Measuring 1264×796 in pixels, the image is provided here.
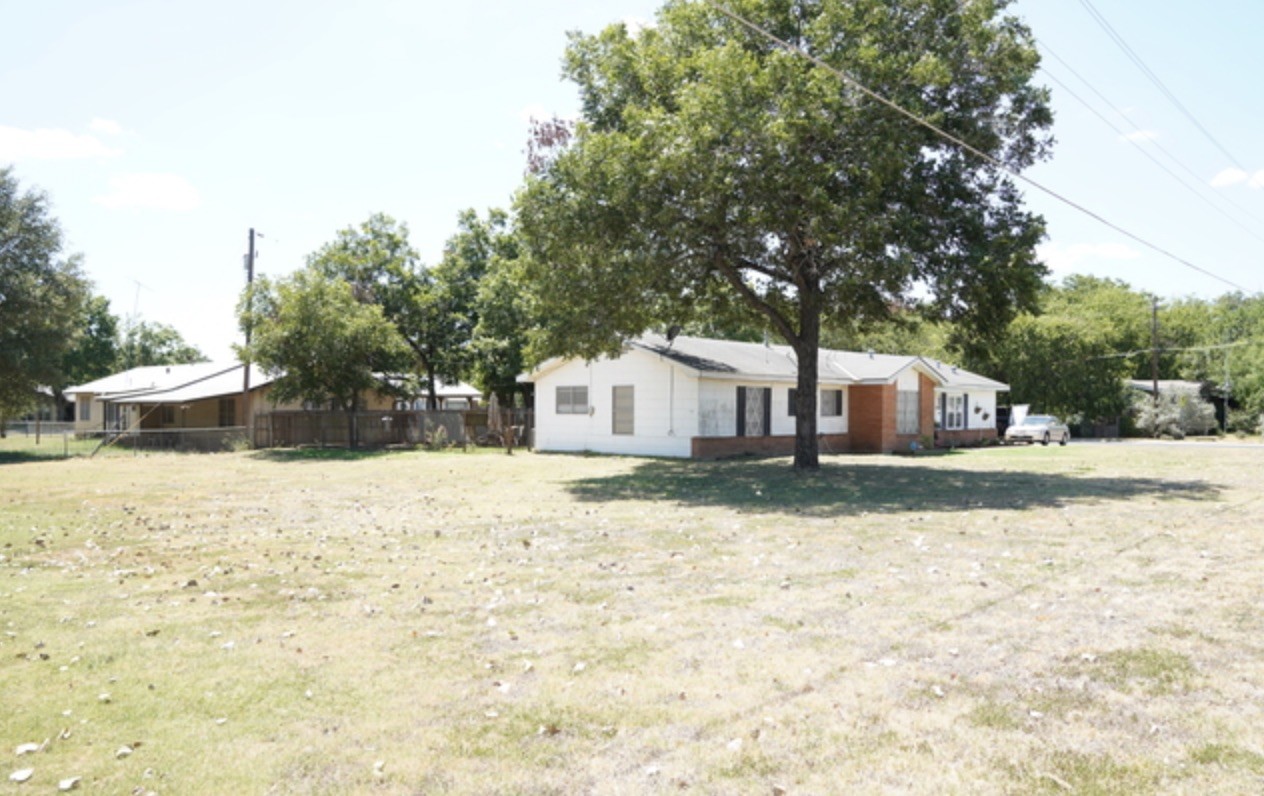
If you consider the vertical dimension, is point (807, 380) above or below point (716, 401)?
above

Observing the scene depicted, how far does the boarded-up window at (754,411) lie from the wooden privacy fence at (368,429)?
33.8 ft

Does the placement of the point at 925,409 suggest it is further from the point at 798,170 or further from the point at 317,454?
the point at 317,454

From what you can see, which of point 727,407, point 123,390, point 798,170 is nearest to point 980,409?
point 727,407

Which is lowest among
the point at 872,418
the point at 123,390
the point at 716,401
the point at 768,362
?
the point at 872,418

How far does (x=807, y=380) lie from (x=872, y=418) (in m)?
12.9

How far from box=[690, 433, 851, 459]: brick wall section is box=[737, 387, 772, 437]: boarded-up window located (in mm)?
291

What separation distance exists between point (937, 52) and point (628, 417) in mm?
15626

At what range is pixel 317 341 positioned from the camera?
32.7 metres

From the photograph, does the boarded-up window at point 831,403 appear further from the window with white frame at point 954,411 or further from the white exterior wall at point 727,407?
the window with white frame at point 954,411

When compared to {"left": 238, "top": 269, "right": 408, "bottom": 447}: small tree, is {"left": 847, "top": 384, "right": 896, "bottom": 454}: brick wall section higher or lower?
lower

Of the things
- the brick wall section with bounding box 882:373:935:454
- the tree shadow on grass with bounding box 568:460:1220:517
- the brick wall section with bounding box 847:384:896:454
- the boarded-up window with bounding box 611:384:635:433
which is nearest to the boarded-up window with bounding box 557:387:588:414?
the boarded-up window with bounding box 611:384:635:433

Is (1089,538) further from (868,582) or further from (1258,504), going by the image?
(1258,504)

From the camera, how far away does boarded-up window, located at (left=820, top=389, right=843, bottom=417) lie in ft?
106

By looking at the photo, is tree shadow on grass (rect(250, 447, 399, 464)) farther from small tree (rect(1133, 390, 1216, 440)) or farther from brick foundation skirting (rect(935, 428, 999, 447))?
small tree (rect(1133, 390, 1216, 440))
